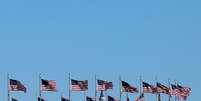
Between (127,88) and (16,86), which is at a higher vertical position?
(127,88)

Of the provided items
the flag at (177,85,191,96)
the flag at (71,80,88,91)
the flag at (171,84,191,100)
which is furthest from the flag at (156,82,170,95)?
the flag at (71,80,88,91)

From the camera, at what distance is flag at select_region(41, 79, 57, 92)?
144000 millimetres

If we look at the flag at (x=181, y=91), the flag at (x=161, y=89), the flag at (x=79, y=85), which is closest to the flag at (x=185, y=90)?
the flag at (x=181, y=91)

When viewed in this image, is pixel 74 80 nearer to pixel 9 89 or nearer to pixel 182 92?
pixel 9 89

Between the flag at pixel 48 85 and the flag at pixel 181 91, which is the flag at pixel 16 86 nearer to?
the flag at pixel 48 85

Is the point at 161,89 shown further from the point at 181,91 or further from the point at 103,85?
the point at 103,85

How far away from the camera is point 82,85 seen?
488 ft

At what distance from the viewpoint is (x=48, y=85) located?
144m

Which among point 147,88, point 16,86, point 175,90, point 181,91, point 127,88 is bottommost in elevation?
point 16,86

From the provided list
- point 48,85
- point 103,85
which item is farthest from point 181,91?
point 48,85

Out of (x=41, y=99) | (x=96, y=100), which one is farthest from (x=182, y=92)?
(x=41, y=99)

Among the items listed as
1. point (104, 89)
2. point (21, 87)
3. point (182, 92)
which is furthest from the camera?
point (182, 92)

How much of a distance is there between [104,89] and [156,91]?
14462 mm

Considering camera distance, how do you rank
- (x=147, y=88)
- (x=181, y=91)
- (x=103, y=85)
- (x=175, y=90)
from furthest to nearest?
1. (x=175, y=90)
2. (x=181, y=91)
3. (x=147, y=88)
4. (x=103, y=85)
